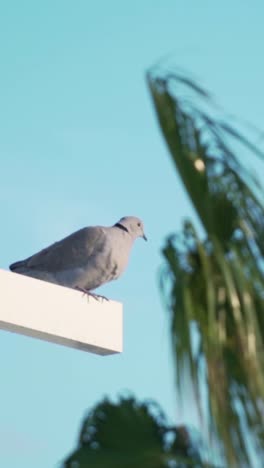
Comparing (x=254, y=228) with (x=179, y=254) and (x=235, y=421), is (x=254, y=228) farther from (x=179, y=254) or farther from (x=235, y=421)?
(x=235, y=421)

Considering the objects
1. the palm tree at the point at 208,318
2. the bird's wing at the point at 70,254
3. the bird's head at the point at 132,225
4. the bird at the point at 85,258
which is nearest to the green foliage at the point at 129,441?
the palm tree at the point at 208,318

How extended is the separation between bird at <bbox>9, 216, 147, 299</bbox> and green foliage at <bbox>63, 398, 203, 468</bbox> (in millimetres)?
5255

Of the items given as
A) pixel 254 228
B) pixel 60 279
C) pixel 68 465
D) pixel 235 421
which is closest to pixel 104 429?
pixel 68 465

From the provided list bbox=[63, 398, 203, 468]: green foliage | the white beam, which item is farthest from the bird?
bbox=[63, 398, 203, 468]: green foliage

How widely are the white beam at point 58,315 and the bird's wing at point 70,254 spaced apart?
5.29 feet

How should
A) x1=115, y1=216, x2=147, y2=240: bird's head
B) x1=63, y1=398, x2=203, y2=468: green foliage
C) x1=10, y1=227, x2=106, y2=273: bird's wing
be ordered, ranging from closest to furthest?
x1=63, y1=398, x2=203, y2=468: green foliage
x1=10, y1=227, x2=106, y2=273: bird's wing
x1=115, y1=216, x2=147, y2=240: bird's head

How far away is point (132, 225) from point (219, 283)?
5983 mm

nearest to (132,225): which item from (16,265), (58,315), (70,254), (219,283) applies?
(70,254)

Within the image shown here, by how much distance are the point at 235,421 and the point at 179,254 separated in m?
0.36

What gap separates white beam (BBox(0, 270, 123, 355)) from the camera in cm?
584

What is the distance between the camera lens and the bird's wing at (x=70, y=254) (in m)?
8.05

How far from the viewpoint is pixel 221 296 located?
94.0 inches

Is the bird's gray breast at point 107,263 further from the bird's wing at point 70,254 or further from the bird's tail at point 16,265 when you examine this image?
the bird's tail at point 16,265

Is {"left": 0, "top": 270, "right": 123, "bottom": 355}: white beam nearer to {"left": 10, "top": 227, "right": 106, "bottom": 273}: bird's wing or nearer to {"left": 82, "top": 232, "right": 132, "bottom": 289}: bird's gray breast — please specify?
{"left": 82, "top": 232, "right": 132, "bottom": 289}: bird's gray breast
